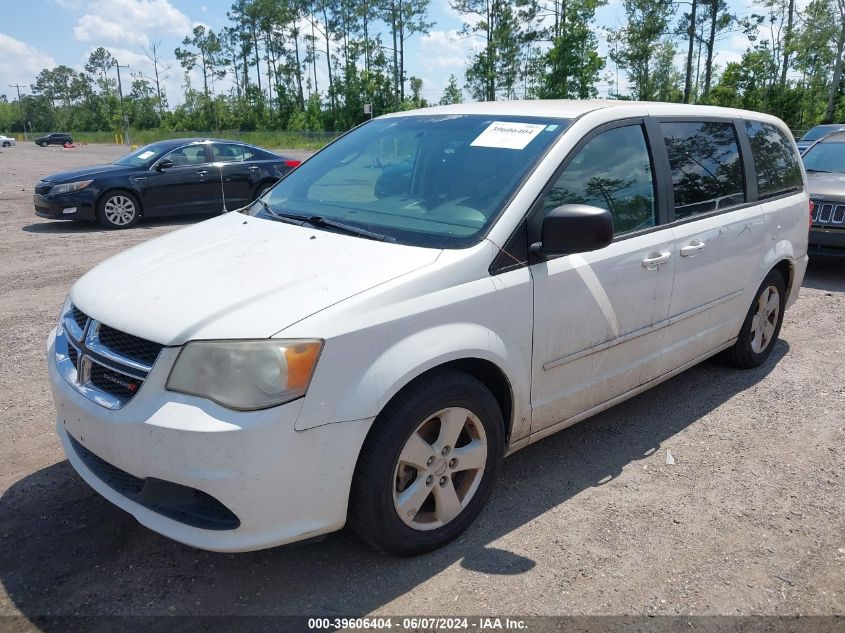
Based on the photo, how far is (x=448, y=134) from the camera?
3.75 m

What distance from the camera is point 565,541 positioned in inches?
124

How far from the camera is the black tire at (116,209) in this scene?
11.8 meters

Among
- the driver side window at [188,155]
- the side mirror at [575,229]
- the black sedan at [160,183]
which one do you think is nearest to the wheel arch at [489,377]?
the side mirror at [575,229]

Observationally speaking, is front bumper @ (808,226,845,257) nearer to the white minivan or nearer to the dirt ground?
the dirt ground

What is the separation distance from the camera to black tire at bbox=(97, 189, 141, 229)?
1180 centimetres

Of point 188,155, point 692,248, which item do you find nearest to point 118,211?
point 188,155

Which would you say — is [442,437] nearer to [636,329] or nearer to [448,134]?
[636,329]

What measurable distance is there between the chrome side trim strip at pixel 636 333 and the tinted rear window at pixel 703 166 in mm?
558

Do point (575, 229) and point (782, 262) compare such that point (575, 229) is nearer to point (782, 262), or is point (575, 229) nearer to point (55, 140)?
point (782, 262)

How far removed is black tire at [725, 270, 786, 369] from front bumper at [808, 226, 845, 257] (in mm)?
3230

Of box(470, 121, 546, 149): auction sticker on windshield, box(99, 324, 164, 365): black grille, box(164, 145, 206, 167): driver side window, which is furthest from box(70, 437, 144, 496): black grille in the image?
box(164, 145, 206, 167): driver side window

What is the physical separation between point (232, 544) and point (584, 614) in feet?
4.35

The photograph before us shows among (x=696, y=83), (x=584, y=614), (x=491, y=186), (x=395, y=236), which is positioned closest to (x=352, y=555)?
(x=584, y=614)

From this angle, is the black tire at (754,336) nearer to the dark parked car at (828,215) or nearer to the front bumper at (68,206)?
the dark parked car at (828,215)
